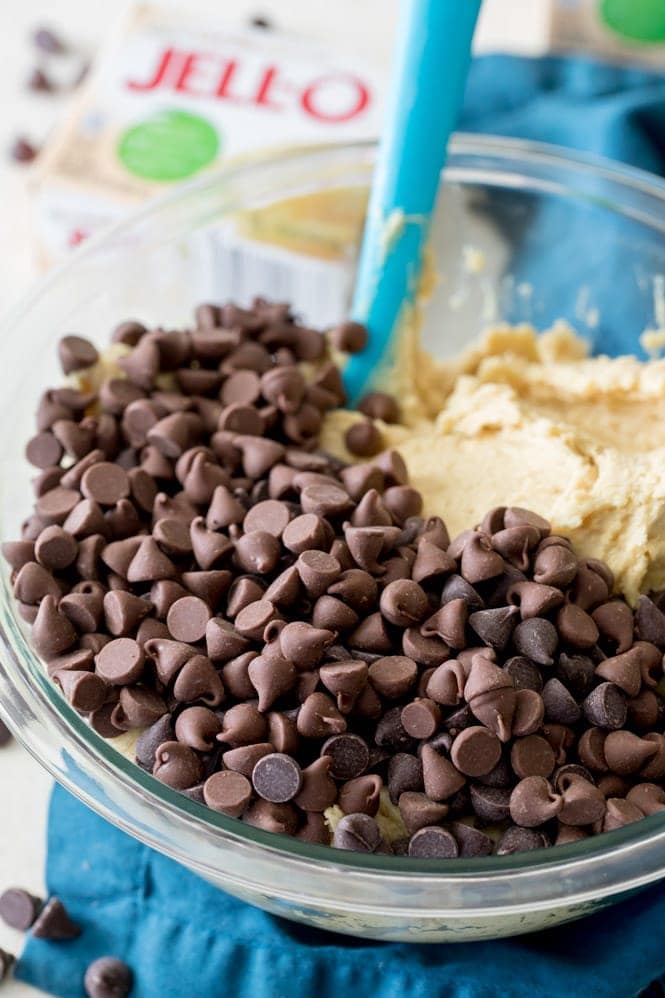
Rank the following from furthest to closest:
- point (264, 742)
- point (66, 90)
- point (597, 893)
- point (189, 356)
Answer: point (66, 90) → point (189, 356) → point (264, 742) → point (597, 893)

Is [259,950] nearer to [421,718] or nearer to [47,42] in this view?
[421,718]

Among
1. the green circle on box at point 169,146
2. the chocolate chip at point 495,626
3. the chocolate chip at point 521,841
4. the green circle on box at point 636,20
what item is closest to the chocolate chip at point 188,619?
the chocolate chip at point 495,626

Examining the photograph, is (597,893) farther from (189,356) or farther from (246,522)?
(189,356)

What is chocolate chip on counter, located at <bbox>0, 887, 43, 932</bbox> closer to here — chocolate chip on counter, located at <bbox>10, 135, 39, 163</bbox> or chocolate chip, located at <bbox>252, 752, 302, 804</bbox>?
chocolate chip, located at <bbox>252, 752, 302, 804</bbox>

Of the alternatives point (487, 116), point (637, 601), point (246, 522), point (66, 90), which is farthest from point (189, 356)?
point (66, 90)

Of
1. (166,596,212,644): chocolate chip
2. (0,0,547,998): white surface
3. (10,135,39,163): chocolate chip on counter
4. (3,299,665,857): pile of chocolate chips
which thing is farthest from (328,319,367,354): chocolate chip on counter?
(10,135,39,163): chocolate chip on counter

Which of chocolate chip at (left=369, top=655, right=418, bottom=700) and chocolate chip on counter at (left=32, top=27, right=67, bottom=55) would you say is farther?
chocolate chip on counter at (left=32, top=27, right=67, bottom=55)
